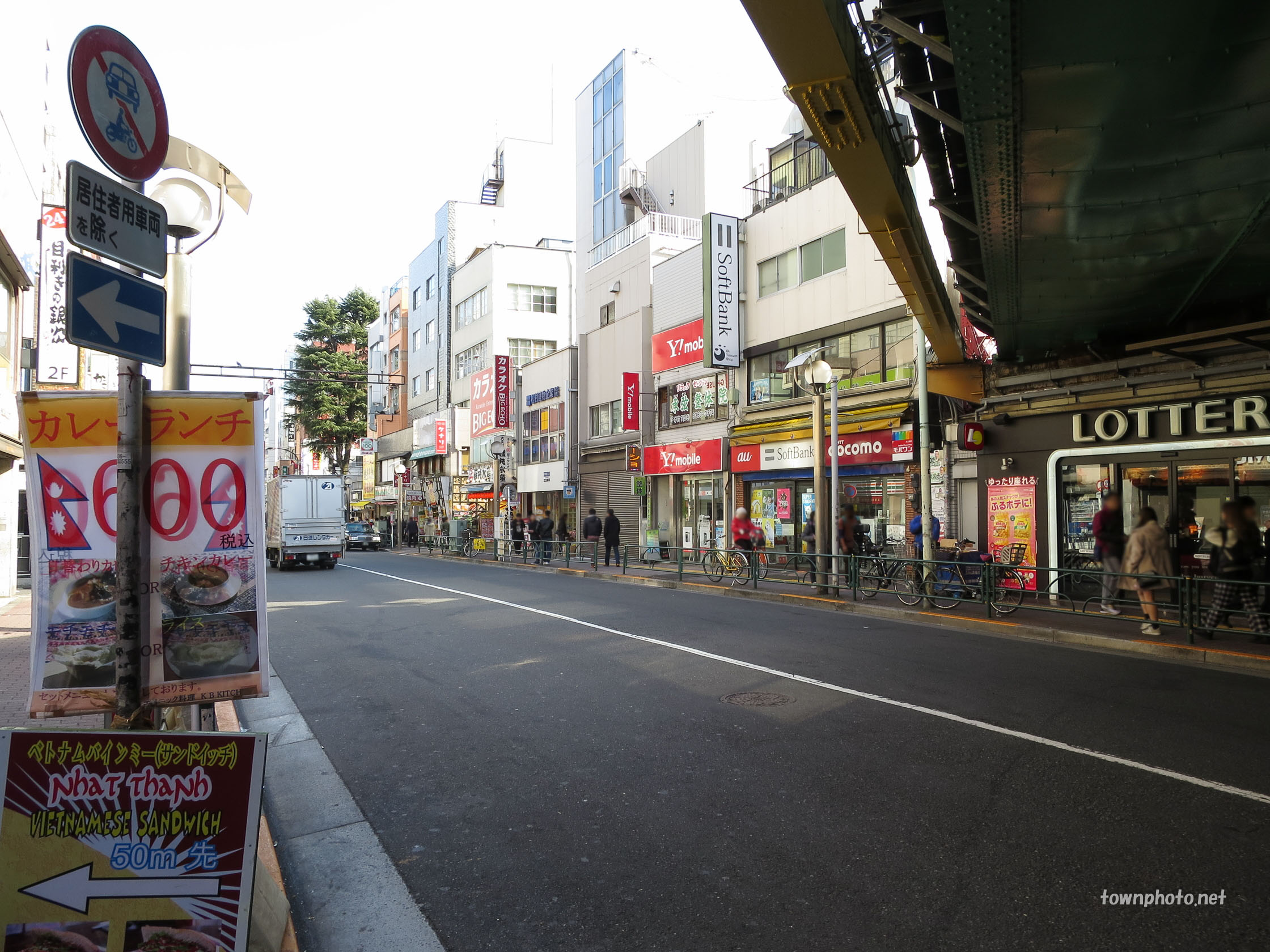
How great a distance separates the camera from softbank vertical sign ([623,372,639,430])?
94.9ft

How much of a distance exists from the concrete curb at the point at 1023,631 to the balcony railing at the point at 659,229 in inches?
655

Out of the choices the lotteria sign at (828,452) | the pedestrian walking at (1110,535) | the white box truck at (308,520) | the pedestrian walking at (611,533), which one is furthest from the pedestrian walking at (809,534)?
the white box truck at (308,520)

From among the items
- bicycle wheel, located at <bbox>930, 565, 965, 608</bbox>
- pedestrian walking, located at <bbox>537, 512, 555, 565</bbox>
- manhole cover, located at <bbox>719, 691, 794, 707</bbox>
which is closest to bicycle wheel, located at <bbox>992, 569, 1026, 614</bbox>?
bicycle wheel, located at <bbox>930, 565, 965, 608</bbox>

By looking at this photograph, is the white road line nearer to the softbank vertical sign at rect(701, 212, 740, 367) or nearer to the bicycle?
the bicycle

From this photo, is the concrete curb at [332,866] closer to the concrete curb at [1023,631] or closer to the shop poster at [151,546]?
the shop poster at [151,546]

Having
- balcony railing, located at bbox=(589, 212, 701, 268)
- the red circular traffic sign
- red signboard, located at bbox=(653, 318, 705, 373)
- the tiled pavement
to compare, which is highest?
balcony railing, located at bbox=(589, 212, 701, 268)

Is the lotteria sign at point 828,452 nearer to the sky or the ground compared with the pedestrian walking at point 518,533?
nearer to the sky

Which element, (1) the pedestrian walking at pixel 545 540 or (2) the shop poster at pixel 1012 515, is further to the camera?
(1) the pedestrian walking at pixel 545 540

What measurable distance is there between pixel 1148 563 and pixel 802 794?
349 inches

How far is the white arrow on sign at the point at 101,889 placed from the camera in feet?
8.96

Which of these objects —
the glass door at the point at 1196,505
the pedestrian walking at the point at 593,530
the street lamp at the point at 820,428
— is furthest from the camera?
the pedestrian walking at the point at 593,530

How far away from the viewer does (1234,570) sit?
1055cm

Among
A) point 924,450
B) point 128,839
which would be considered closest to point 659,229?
point 924,450

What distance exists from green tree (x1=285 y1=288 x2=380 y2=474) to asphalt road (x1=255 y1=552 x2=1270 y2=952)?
60496 mm
